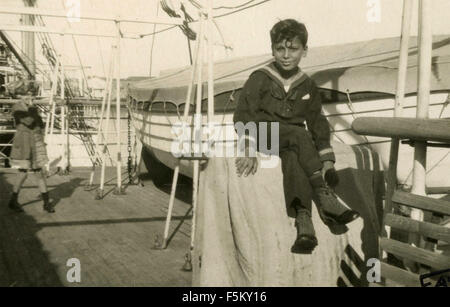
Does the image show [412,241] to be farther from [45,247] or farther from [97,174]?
[97,174]

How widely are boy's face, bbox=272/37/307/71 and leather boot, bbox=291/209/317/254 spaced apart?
3.56 feet

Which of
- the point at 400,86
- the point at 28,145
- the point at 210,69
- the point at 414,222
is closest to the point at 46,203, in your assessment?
the point at 28,145

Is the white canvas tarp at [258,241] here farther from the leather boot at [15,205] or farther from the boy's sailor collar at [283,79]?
the leather boot at [15,205]

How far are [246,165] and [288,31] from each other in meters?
0.99

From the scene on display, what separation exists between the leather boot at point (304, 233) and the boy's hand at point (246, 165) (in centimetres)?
43

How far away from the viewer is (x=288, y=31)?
3.57 m

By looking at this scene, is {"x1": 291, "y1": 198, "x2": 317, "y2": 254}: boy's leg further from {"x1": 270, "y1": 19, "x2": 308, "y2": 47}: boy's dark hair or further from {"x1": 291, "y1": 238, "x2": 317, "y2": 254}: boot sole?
{"x1": 270, "y1": 19, "x2": 308, "y2": 47}: boy's dark hair

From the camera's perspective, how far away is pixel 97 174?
1123 centimetres

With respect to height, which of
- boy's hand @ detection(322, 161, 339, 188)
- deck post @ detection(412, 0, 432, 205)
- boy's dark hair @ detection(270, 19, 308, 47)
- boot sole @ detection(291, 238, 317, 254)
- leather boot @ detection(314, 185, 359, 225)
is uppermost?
boy's dark hair @ detection(270, 19, 308, 47)

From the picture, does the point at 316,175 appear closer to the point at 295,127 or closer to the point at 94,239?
the point at 295,127

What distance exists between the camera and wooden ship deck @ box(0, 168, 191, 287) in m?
4.53

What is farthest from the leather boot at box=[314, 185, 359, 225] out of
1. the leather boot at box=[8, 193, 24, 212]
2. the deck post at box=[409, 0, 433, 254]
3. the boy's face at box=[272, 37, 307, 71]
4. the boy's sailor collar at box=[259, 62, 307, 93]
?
the leather boot at box=[8, 193, 24, 212]
